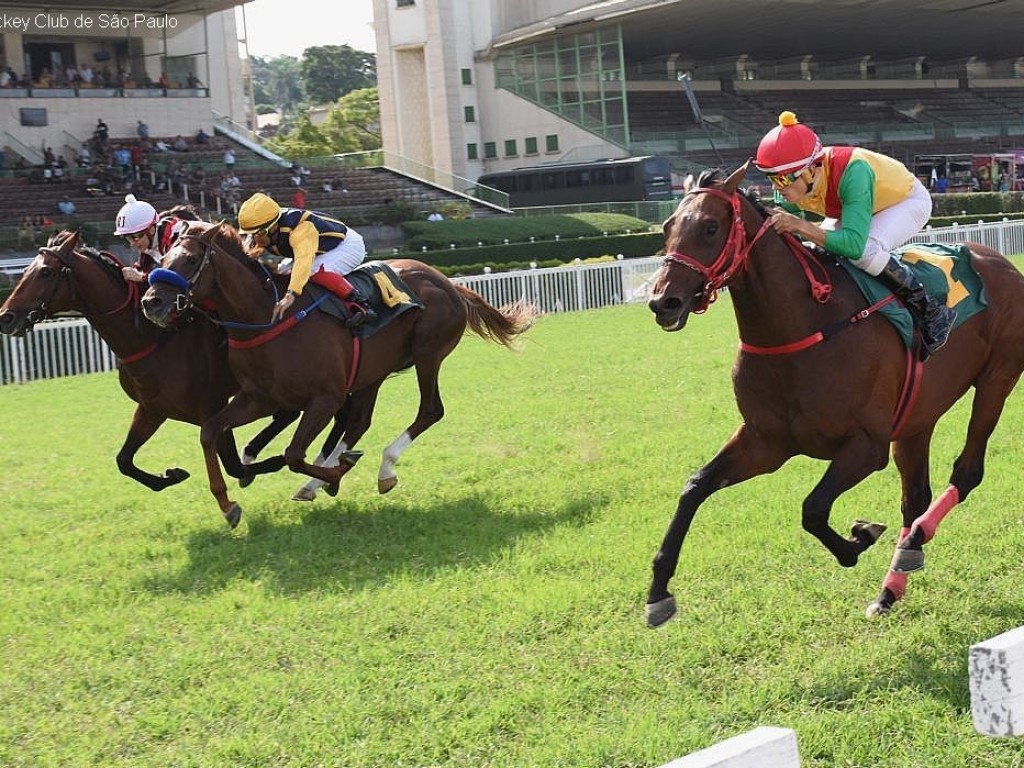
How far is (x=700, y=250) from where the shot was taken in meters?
4.61

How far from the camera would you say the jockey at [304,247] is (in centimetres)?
752

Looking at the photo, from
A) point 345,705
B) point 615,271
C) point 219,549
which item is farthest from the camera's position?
point 615,271

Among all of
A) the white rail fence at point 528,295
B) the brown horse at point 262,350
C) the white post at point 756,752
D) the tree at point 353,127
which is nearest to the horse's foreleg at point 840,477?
the white post at point 756,752

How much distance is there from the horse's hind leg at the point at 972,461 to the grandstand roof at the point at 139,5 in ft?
109

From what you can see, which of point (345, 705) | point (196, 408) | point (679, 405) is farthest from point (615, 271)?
point (345, 705)

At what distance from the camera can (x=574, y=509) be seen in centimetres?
750

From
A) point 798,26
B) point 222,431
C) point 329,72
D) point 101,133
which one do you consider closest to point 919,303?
point 222,431

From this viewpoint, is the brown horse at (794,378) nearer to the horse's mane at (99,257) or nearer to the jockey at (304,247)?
the jockey at (304,247)

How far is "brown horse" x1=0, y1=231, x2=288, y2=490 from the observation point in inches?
309

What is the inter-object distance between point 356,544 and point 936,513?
10.4 ft

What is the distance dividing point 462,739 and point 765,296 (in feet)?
6.58

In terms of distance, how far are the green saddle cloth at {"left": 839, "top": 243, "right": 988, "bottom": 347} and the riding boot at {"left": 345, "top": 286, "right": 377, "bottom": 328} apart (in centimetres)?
348

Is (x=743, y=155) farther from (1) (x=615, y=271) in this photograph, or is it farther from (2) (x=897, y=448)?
(2) (x=897, y=448)

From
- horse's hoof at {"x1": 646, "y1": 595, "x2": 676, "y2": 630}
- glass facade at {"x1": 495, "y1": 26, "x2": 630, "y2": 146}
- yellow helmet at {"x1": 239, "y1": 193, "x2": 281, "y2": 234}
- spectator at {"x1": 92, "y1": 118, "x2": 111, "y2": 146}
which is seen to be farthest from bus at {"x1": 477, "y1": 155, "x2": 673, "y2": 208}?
horse's hoof at {"x1": 646, "y1": 595, "x2": 676, "y2": 630}
